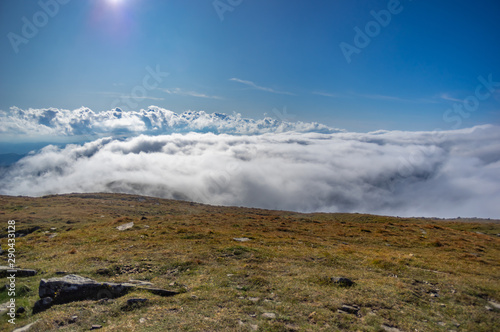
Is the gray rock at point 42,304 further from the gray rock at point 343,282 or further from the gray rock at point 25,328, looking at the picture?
the gray rock at point 343,282

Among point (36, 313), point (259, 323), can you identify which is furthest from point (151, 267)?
point (259, 323)

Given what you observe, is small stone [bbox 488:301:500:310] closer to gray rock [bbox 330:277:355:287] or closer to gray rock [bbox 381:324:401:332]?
gray rock [bbox 330:277:355:287]

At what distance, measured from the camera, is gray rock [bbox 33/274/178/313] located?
1304 cm

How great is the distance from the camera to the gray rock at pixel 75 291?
42.8ft

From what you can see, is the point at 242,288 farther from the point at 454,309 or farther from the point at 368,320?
the point at 454,309

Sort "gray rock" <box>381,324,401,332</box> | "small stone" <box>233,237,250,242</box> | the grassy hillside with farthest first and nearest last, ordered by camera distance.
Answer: "small stone" <box>233,237,250,242</box> < the grassy hillside < "gray rock" <box>381,324,401,332</box>

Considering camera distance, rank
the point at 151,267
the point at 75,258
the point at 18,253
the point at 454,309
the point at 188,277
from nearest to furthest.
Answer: the point at 454,309 → the point at 188,277 → the point at 151,267 → the point at 75,258 → the point at 18,253

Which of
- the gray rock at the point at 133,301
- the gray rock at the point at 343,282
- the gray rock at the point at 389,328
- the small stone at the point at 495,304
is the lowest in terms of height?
the small stone at the point at 495,304

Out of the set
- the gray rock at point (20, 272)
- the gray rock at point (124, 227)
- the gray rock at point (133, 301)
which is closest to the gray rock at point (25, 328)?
the gray rock at point (133, 301)

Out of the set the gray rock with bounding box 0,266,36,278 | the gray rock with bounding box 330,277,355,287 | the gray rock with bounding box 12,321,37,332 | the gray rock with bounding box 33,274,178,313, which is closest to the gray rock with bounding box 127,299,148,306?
the gray rock with bounding box 33,274,178,313

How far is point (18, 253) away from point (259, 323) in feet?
89.5

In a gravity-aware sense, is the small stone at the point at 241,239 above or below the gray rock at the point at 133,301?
below

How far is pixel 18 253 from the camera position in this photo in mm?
24312

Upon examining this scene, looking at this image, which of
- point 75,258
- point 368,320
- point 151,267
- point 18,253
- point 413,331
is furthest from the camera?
point 18,253
